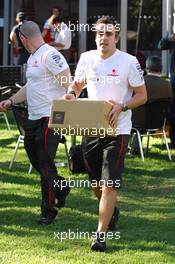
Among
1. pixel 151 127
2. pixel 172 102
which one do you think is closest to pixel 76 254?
pixel 151 127

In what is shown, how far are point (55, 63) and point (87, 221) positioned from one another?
4.62ft

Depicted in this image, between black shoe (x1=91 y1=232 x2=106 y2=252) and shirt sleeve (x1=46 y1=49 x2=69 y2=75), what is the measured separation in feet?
4.82

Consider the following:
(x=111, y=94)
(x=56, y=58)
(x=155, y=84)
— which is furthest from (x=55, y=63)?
(x=155, y=84)

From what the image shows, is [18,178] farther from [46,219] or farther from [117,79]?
[117,79]

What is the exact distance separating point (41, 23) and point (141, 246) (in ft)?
44.7

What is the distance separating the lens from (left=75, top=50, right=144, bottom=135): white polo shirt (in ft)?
17.4

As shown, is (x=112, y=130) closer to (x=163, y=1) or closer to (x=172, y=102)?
(x=172, y=102)

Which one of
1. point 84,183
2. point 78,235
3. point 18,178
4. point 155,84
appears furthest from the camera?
point 155,84

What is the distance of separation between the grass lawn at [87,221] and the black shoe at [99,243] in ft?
0.17

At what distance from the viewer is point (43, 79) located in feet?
19.8

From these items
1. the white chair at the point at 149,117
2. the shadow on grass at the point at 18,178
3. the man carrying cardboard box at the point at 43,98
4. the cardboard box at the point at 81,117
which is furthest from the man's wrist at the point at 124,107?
the white chair at the point at 149,117

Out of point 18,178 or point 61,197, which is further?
point 18,178

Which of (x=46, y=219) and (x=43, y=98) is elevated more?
(x=43, y=98)

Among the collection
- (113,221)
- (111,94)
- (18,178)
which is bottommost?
(18,178)
